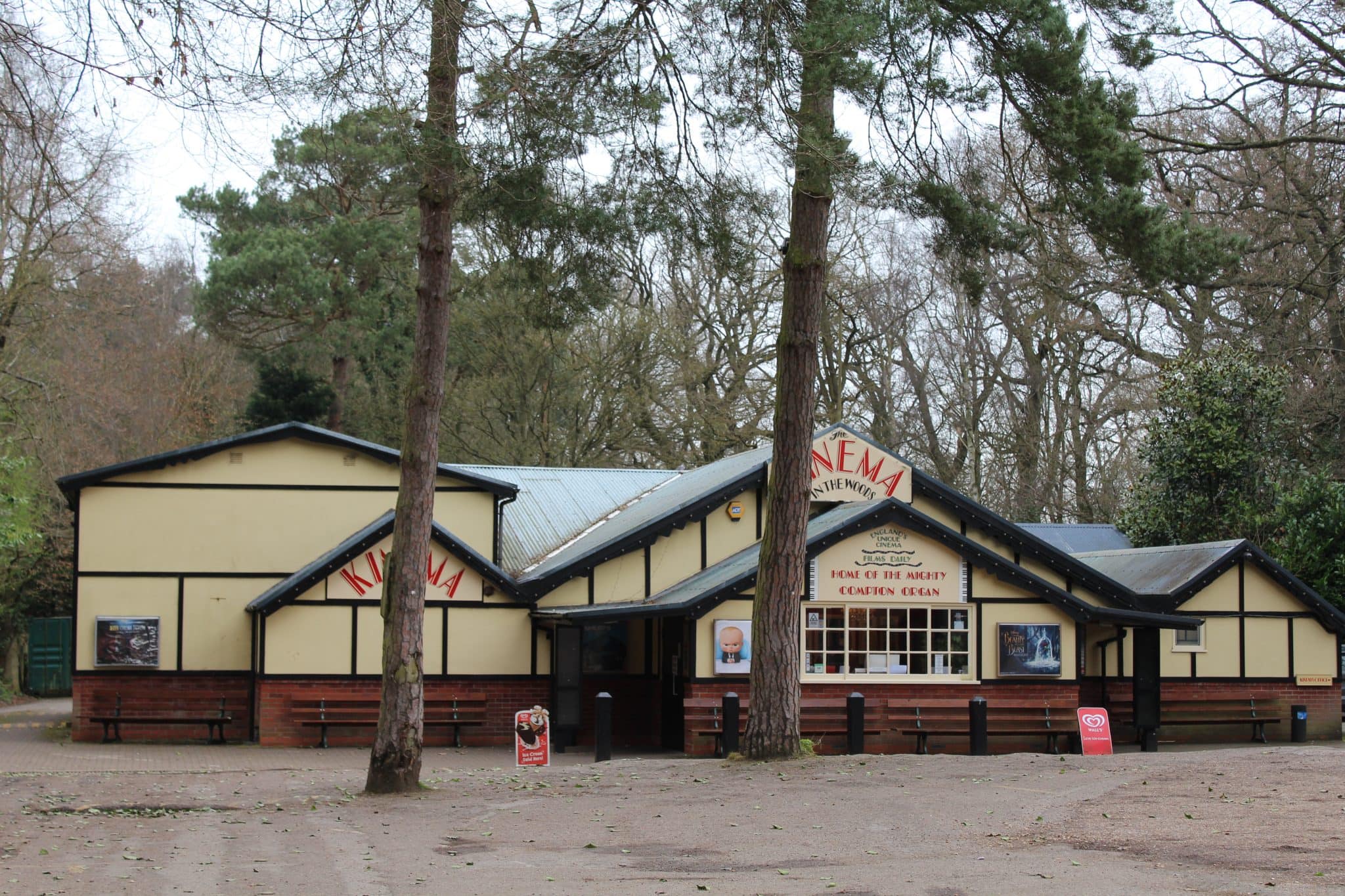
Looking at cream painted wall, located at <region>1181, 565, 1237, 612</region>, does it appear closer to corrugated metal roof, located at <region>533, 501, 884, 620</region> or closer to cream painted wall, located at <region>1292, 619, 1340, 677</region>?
cream painted wall, located at <region>1292, 619, 1340, 677</region>

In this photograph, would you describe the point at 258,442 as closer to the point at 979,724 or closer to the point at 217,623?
the point at 217,623

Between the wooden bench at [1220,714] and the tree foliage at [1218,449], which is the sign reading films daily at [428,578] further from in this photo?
the tree foliage at [1218,449]

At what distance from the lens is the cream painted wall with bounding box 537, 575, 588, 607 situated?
902 inches

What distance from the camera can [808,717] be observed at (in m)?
20.9

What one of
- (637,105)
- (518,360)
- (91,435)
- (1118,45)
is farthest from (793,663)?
(91,435)

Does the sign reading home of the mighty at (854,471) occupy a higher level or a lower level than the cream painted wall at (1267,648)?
higher

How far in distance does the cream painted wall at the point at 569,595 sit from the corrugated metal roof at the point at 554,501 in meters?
1.36

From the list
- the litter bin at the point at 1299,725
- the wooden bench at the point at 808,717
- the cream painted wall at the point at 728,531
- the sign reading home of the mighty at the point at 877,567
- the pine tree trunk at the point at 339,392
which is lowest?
the litter bin at the point at 1299,725

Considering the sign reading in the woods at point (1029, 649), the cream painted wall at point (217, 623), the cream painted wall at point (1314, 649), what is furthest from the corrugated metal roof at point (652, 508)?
the cream painted wall at point (1314, 649)

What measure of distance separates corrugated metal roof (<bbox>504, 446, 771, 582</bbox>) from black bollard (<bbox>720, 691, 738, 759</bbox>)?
15.2 ft

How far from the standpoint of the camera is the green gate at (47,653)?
37250 mm

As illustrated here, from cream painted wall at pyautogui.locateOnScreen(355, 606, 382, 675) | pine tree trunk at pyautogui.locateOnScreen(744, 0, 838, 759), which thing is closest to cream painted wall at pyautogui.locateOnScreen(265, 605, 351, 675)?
cream painted wall at pyautogui.locateOnScreen(355, 606, 382, 675)

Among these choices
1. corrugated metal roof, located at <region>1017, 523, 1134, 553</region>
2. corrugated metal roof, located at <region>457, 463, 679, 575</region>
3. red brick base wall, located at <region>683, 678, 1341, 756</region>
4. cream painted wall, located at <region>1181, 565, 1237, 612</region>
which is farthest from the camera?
corrugated metal roof, located at <region>1017, 523, 1134, 553</region>

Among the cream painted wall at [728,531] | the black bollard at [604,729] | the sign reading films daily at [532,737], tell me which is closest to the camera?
the sign reading films daily at [532,737]
